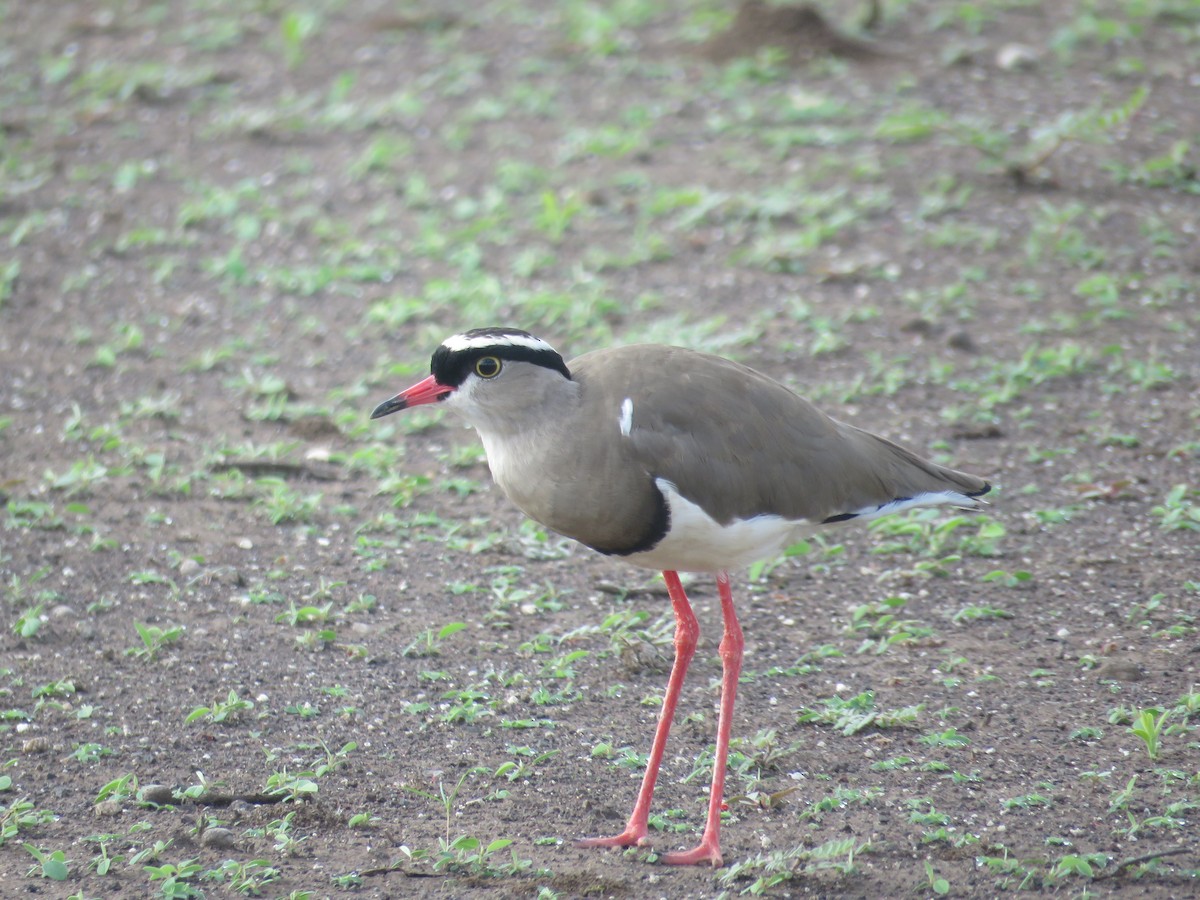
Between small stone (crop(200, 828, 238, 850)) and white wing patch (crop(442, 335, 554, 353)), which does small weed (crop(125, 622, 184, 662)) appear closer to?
small stone (crop(200, 828, 238, 850))

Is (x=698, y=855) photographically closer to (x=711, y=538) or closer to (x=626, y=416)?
(x=711, y=538)

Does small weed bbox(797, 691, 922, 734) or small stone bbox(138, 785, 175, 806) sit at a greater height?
small stone bbox(138, 785, 175, 806)

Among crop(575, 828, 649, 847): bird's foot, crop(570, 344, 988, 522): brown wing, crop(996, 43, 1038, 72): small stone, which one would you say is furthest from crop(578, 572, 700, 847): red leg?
crop(996, 43, 1038, 72): small stone

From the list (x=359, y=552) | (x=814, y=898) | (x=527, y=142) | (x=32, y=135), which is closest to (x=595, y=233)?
(x=527, y=142)

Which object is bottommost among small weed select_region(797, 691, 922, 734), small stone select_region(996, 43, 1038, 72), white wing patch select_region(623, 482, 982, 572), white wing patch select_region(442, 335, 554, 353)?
small weed select_region(797, 691, 922, 734)

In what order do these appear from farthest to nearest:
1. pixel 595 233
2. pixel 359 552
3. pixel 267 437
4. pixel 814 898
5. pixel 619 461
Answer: pixel 595 233 < pixel 267 437 < pixel 359 552 < pixel 619 461 < pixel 814 898

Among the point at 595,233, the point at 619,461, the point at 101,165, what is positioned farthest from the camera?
the point at 101,165

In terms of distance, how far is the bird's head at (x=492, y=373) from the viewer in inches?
186

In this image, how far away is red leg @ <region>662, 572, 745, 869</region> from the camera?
4410 mm

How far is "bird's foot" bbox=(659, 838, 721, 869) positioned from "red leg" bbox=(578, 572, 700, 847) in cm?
14

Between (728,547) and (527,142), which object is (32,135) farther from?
(728,547)

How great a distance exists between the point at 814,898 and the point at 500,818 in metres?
1.09

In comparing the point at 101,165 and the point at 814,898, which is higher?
the point at 101,165

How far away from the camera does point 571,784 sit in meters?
4.82
